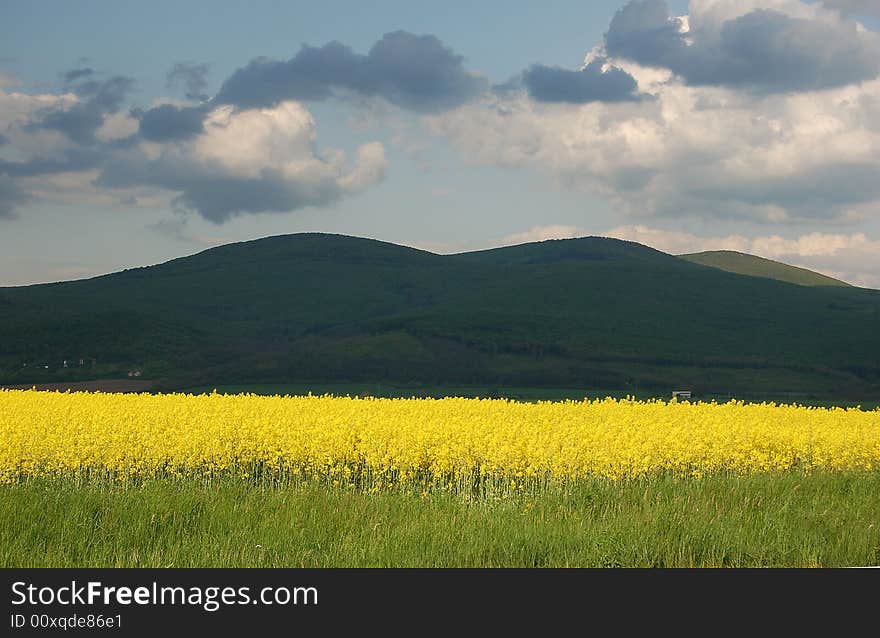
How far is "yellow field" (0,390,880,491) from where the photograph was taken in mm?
17312

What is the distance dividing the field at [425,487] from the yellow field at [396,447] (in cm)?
5

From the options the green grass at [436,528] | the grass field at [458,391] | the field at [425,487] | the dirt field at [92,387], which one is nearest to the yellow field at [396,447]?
the field at [425,487]

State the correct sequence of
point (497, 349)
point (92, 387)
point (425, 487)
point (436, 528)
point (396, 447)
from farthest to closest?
1. point (497, 349)
2. point (92, 387)
3. point (396, 447)
4. point (425, 487)
5. point (436, 528)

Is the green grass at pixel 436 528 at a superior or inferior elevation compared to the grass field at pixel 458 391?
superior

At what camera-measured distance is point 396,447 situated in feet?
59.9

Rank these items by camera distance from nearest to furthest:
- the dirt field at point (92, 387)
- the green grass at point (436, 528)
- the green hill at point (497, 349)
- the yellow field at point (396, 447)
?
the green grass at point (436, 528) < the yellow field at point (396, 447) < the dirt field at point (92, 387) < the green hill at point (497, 349)

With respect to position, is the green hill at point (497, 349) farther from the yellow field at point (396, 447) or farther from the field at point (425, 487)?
the field at point (425, 487)

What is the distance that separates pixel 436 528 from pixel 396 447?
6622 millimetres

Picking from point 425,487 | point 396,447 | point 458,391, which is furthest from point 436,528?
point 458,391

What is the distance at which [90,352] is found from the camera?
447ft

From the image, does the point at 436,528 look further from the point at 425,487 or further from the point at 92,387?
the point at 92,387

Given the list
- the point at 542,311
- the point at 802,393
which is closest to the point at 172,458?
the point at 802,393

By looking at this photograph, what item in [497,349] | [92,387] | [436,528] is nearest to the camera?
[436,528]

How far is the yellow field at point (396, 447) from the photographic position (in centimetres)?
1731
